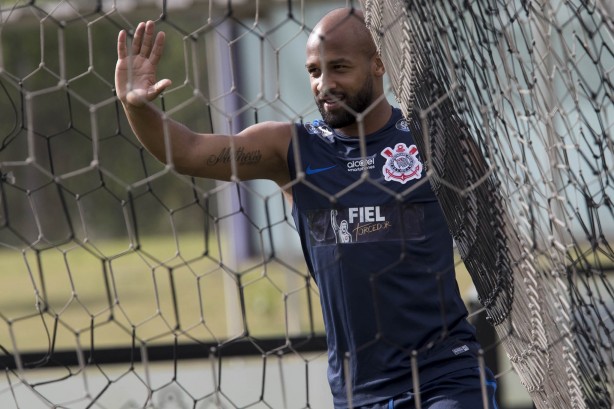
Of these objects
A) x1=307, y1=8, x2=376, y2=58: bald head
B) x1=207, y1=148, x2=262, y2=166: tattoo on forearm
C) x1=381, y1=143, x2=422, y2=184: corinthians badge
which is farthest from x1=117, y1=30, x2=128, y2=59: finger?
x1=381, y1=143, x2=422, y2=184: corinthians badge

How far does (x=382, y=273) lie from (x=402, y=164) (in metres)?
0.32

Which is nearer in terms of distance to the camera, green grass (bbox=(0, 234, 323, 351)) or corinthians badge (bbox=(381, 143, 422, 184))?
corinthians badge (bbox=(381, 143, 422, 184))

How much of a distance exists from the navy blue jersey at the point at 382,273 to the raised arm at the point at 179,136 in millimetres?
129

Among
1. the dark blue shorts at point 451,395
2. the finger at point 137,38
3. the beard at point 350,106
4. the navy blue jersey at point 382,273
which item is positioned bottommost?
the dark blue shorts at point 451,395

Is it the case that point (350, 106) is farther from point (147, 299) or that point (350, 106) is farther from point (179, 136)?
point (147, 299)

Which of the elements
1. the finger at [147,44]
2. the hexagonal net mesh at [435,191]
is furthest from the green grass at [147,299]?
the finger at [147,44]

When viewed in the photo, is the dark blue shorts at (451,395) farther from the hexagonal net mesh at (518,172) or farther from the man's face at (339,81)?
the man's face at (339,81)

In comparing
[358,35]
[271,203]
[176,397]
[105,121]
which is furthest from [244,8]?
[105,121]

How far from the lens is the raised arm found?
2.51 m

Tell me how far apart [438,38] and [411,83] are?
224 mm

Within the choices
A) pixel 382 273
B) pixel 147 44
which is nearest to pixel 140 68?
pixel 147 44

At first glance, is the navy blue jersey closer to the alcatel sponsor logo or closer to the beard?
the alcatel sponsor logo

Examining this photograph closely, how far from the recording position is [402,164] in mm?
2678

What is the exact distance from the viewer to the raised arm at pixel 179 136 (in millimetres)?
2510
